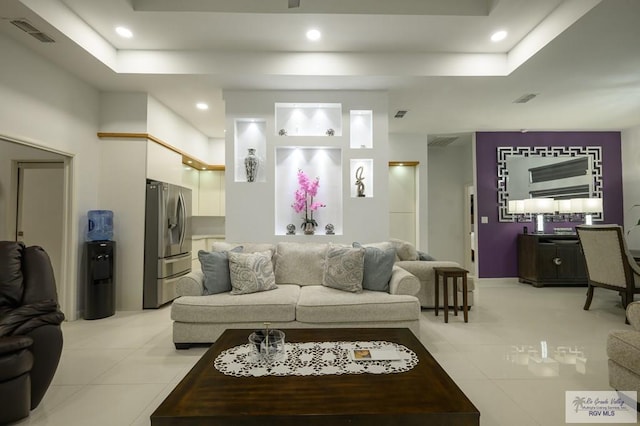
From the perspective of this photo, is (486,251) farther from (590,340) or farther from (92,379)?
(92,379)

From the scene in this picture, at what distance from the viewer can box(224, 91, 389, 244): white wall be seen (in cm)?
409

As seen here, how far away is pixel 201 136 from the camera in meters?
6.30

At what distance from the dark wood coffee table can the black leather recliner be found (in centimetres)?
103

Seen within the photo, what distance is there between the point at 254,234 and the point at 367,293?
1730mm

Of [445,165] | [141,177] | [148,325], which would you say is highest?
[445,165]

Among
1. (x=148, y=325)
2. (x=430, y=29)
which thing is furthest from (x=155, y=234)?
(x=430, y=29)

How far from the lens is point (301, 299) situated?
2926mm

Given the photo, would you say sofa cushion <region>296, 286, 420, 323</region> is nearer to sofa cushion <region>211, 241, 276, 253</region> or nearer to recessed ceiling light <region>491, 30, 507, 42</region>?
sofa cushion <region>211, 241, 276, 253</region>

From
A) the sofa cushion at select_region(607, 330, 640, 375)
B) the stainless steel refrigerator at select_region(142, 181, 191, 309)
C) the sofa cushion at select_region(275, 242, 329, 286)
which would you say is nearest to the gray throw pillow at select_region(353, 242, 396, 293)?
the sofa cushion at select_region(275, 242, 329, 286)

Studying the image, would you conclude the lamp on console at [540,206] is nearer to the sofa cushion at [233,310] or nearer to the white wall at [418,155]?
the white wall at [418,155]

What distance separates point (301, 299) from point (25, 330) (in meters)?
1.88

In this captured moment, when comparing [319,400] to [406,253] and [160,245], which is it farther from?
[160,245]

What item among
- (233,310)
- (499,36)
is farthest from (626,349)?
(499,36)

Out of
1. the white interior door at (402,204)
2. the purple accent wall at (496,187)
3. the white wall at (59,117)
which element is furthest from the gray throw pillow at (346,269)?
the purple accent wall at (496,187)
